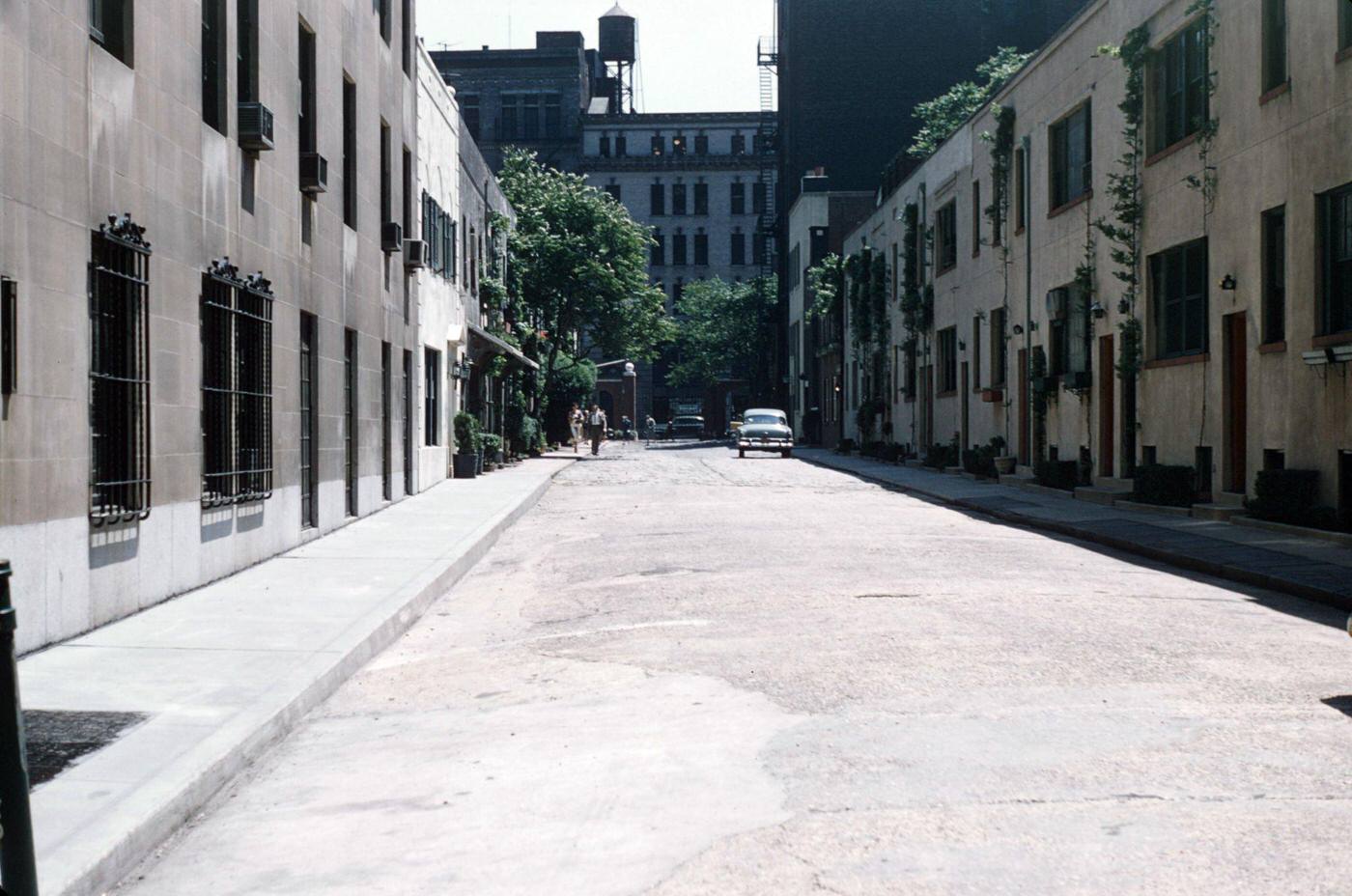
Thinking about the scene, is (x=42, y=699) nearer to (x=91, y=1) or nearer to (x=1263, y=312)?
(x=91, y=1)

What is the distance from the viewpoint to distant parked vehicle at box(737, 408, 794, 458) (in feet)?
172

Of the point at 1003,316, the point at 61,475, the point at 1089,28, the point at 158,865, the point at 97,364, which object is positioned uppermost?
the point at 1089,28

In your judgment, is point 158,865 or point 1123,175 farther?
point 1123,175

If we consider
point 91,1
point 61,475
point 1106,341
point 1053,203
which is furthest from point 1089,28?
point 61,475

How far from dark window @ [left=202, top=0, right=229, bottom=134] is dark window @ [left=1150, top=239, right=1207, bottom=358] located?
14076 millimetres

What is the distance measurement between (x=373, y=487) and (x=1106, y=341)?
1299 centimetres

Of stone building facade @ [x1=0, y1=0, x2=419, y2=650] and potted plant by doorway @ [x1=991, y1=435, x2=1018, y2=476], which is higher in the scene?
stone building facade @ [x1=0, y1=0, x2=419, y2=650]

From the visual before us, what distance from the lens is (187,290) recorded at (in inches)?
468

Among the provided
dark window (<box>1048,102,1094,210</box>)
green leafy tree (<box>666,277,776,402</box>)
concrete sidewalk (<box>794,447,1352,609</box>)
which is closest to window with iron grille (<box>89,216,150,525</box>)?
concrete sidewalk (<box>794,447,1352,609</box>)

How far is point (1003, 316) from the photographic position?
33.0 meters

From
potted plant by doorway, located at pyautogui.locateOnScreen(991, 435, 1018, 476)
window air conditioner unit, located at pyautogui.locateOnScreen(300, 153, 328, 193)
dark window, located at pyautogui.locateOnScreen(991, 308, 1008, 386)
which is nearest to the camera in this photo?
window air conditioner unit, located at pyautogui.locateOnScreen(300, 153, 328, 193)

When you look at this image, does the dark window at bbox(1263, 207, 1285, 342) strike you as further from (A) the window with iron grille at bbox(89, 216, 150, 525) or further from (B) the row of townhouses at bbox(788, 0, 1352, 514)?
(A) the window with iron grille at bbox(89, 216, 150, 525)

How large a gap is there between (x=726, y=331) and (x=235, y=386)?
263ft

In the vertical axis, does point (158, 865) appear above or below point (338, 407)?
below
